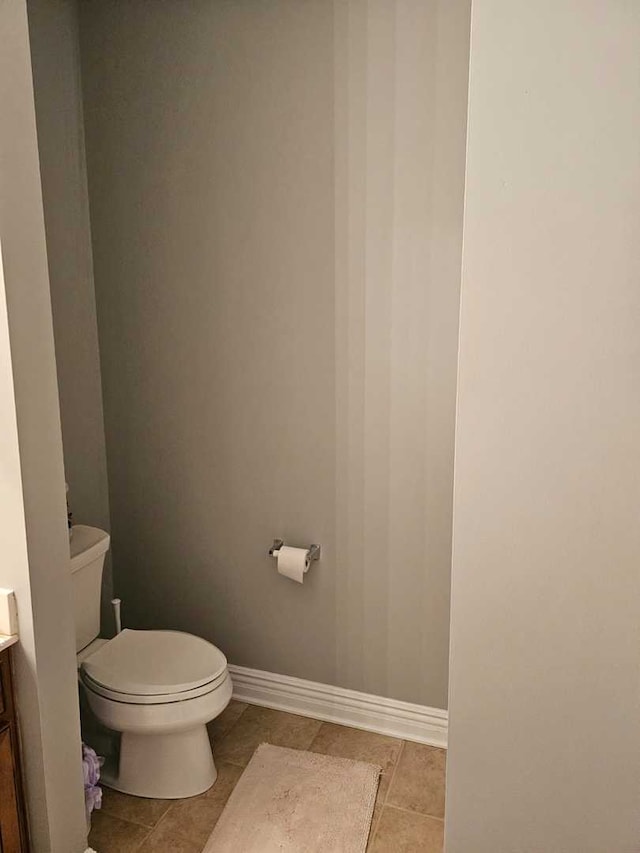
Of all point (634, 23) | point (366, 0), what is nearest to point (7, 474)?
point (634, 23)

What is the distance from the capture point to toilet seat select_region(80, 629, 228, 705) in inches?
86.4

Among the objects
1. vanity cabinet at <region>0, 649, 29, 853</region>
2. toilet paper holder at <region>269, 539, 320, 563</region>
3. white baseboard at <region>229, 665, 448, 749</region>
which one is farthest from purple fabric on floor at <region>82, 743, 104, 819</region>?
toilet paper holder at <region>269, 539, 320, 563</region>

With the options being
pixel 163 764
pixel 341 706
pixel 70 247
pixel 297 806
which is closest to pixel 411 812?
pixel 297 806

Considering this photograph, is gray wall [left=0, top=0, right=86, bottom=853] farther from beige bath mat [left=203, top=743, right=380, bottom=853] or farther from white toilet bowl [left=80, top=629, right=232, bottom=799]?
beige bath mat [left=203, top=743, right=380, bottom=853]

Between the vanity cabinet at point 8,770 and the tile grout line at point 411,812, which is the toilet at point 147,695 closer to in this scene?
the vanity cabinet at point 8,770

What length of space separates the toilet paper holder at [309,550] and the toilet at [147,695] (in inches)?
15.4

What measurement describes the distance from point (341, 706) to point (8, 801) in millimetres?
1214

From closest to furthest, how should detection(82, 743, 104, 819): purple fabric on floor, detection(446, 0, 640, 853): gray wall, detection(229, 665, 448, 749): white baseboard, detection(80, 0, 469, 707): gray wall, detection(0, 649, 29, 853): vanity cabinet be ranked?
1. detection(446, 0, 640, 853): gray wall
2. detection(0, 649, 29, 853): vanity cabinet
3. detection(82, 743, 104, 819): purple fabric on floor
4. detection(80, 0, 469, 707): gray wall
5. detection(229, 665, 448, 749): white baseboard

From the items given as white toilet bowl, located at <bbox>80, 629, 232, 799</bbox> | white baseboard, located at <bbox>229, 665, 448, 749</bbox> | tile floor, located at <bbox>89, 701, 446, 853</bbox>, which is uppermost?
white toilet bowl, located at <bbox>80, 629, 232, 799</bbox>

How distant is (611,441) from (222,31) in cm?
185

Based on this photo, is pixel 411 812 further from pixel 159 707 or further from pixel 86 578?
pixel 86 578

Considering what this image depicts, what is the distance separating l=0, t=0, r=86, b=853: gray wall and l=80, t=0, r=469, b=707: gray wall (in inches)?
34.7

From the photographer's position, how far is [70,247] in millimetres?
2590

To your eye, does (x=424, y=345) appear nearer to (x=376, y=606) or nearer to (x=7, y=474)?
(x=376, y=606)
